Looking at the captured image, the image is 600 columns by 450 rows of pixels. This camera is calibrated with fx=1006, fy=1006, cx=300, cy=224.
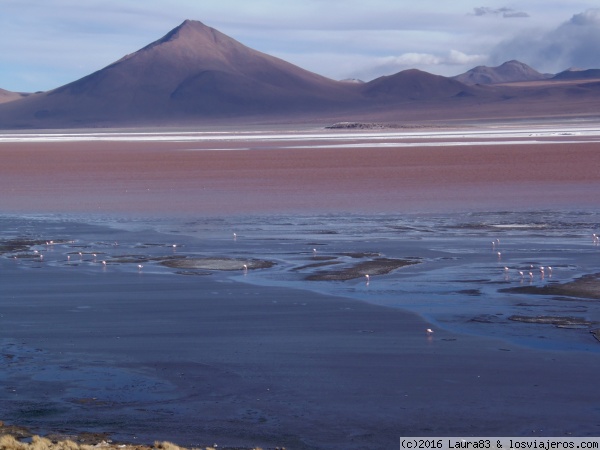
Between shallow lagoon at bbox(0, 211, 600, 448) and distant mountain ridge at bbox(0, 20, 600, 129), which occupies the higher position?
distant mountain ridge at bbox(0, 20, 600, 129)

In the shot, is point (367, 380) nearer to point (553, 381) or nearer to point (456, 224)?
point (553, 381)

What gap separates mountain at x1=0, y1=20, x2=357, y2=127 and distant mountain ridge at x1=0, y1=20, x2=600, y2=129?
0.56 feet

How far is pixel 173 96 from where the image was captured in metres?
177

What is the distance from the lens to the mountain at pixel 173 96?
166 m

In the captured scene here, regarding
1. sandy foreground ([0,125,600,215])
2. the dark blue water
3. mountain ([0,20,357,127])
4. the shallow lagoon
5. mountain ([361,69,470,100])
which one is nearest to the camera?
the shallow lagoon

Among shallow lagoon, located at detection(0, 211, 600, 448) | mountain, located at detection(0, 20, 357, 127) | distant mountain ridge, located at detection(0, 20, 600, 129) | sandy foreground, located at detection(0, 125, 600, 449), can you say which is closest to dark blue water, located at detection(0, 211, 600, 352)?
shallow lagoon, located at detection(0, 211, 600, 448)

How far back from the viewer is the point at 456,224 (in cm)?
2006

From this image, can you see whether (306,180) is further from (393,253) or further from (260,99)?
(260,99)

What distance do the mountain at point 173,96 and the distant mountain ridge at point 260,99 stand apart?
6.7 inches

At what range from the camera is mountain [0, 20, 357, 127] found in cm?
16588

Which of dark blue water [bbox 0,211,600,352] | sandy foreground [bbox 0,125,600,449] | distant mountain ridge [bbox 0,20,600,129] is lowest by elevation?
sandy foreground [bbox 0,125,600,449]

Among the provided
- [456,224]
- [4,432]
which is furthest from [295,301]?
[456,224]

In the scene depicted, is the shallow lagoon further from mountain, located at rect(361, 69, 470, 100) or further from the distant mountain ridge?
mountain, located at rect(361, 69, 470, 100)

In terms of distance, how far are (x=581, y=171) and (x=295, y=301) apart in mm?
24154
